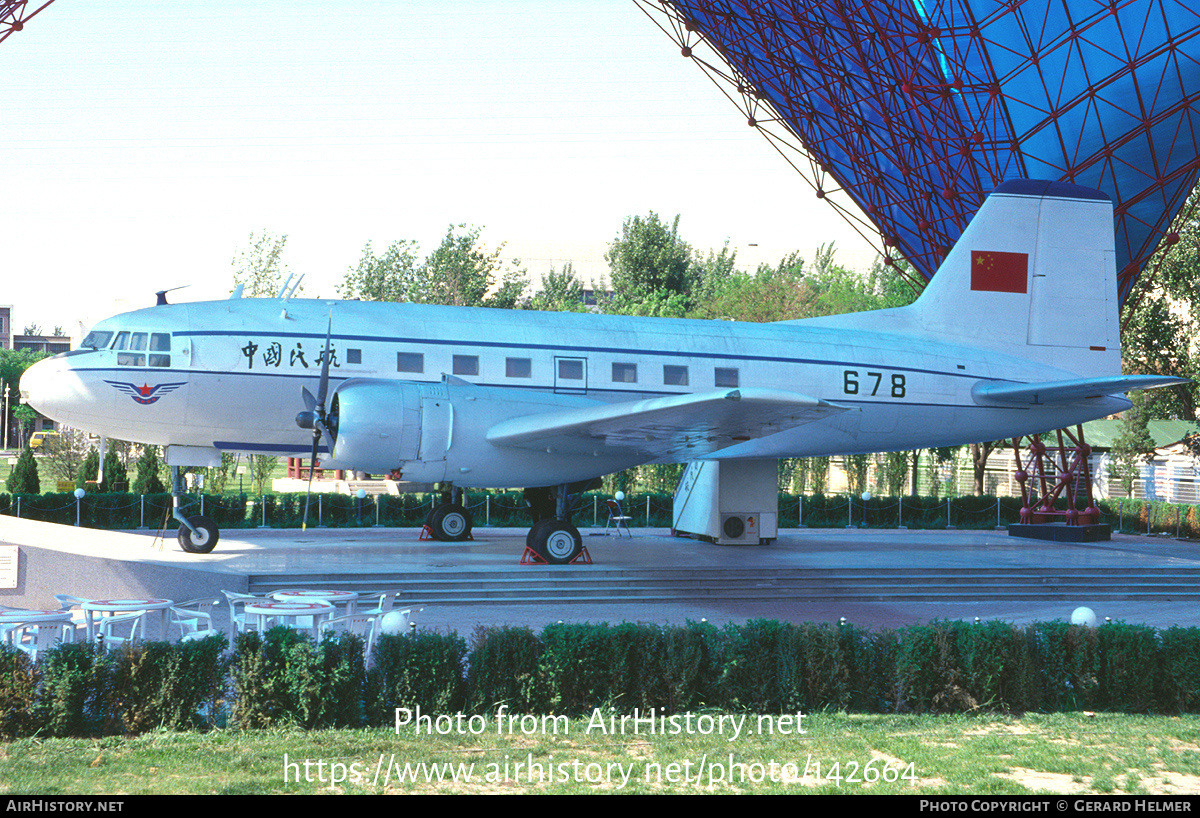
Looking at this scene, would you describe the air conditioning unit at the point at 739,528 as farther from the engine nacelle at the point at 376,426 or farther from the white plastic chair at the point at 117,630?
the white plastic chair at the point at 117,630

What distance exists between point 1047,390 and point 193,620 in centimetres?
1788

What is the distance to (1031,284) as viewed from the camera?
23531mm

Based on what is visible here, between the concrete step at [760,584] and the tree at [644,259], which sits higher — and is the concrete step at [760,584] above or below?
below

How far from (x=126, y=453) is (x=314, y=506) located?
50.9ft

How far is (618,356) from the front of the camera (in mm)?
20391

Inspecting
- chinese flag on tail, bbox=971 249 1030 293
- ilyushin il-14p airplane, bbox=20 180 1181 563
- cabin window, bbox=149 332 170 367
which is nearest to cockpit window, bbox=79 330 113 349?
ilyushin il-14p airplane, bbox=20 180 1181 563

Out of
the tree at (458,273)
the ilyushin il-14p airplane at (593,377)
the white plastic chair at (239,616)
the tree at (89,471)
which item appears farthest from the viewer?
the tree at (458,273)

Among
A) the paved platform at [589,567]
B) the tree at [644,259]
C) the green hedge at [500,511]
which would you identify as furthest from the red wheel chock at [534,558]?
the tree at [644,259]

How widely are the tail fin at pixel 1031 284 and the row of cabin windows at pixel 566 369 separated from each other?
5.83 metres

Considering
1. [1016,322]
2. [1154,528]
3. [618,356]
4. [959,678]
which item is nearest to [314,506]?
[618,356]

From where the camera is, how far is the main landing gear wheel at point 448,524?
23078 mm

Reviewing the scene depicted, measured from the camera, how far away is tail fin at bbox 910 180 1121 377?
76.8ft

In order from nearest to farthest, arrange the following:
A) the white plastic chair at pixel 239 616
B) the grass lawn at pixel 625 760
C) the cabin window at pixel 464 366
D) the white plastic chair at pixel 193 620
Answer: the grass lawn at pixel 625 760, the white plastic chair at pixel 193 620, the white plastic chair at pixel 239 616, the cabin window at pixel 464 366

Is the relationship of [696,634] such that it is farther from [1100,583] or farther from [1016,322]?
[1016,322]
